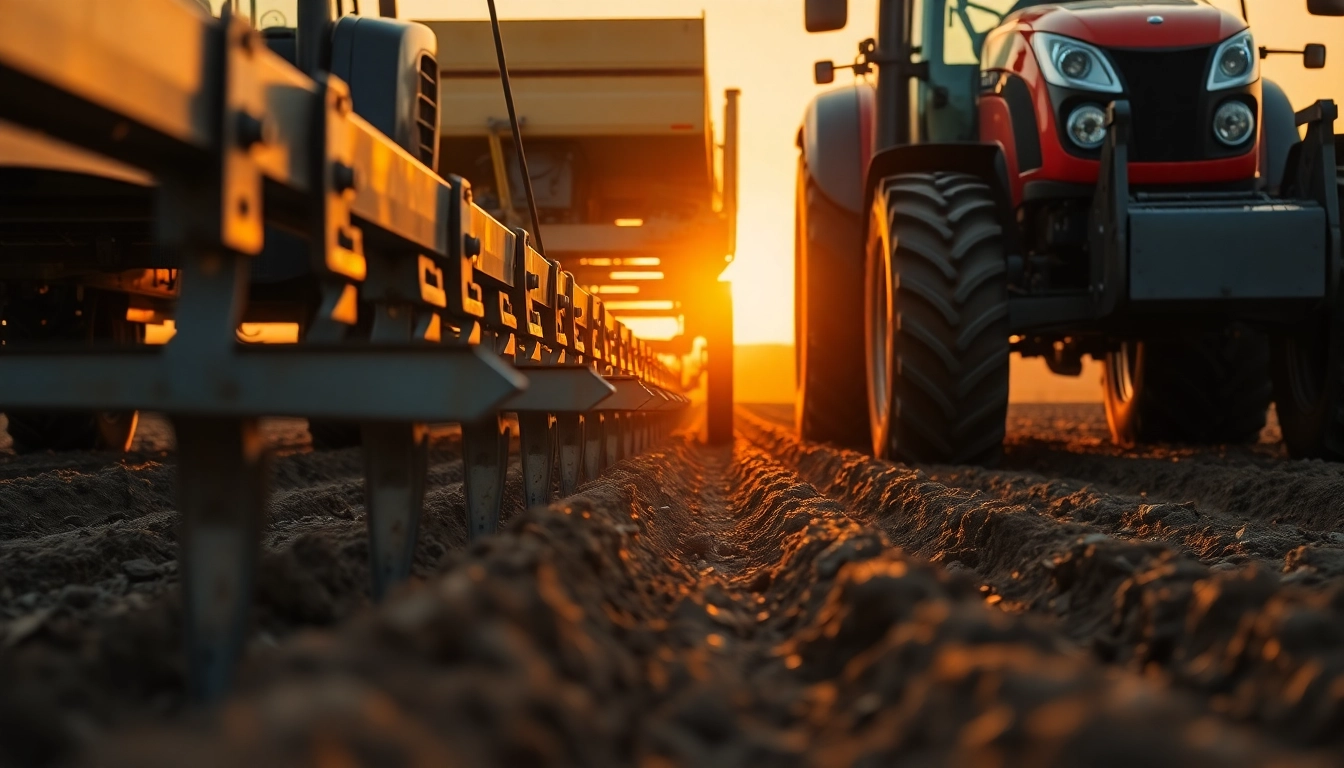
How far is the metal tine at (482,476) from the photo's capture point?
359 cm

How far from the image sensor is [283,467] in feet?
23.7

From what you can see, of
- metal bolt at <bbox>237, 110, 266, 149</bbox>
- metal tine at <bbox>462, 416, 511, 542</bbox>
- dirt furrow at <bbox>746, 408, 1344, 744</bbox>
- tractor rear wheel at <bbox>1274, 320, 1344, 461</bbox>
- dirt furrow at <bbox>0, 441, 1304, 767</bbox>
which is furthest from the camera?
→ tractor rear wheel at <bbox>1274, 320, 1344, 461</bbox>

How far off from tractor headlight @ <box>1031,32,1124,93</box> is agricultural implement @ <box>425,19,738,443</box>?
13.5 feet

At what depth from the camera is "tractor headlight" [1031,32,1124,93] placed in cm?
582

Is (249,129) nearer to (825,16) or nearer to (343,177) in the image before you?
(343,177)

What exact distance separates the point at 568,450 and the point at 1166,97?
2.92 m

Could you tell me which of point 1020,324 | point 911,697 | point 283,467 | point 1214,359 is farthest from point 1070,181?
point 911,697

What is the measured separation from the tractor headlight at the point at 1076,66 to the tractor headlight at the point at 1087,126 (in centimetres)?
9

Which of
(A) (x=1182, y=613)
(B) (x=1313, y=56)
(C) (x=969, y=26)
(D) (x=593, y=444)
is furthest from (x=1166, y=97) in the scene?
(A) (x=1182, y=613)

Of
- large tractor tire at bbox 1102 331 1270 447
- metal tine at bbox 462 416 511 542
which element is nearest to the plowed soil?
metal tine at bbox 462 416 511 542

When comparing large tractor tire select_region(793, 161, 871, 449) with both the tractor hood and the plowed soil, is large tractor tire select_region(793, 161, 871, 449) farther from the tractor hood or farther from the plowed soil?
the plowed soil

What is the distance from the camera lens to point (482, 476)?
362 centimetres

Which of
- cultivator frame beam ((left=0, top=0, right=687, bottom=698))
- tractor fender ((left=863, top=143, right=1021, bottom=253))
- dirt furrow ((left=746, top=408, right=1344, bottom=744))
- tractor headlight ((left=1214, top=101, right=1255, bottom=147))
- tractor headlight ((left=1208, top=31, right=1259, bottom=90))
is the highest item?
tractor headlight ((left=1208, top=31, right=1259, bottom=90))

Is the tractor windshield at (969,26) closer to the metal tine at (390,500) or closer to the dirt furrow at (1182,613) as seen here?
the dirt furrow at (1182,613)
